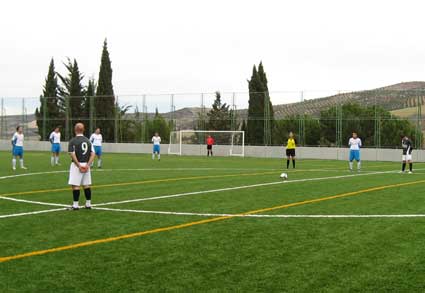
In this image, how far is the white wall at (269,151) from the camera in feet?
132

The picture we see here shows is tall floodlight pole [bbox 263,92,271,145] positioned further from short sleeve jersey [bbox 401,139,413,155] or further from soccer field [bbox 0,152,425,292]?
soccer field [bbox 0,152,425,292]

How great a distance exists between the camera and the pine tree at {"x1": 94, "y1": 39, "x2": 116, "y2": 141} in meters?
55.0

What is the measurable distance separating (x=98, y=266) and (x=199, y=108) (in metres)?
44.6

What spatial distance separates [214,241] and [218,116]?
1628 inches

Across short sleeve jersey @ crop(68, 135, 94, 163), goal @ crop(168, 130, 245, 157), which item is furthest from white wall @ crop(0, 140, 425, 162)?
short sleeve jersey @ crop(68, 135, 94, 163)

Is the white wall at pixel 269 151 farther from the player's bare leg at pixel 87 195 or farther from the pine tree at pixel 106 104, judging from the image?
the player's bare leg at pixel 87 195

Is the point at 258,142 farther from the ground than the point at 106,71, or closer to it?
closer to it

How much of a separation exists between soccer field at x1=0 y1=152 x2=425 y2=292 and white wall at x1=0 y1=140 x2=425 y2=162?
1009 inches

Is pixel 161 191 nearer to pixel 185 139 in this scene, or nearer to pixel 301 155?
pixel 301 155

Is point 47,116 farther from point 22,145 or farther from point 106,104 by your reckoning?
point 22,145

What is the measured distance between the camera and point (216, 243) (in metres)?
8.35

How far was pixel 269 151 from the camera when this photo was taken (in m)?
45.6

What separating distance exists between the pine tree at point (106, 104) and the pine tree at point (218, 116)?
10.1 meters

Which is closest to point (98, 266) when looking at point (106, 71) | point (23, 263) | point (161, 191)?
point (23, 263)
